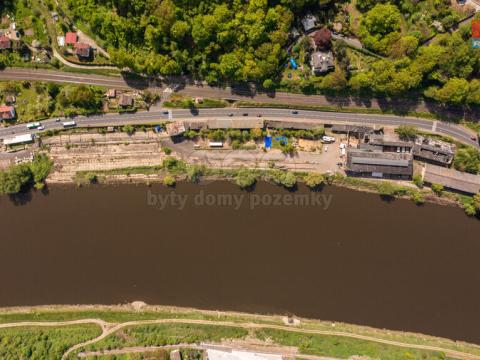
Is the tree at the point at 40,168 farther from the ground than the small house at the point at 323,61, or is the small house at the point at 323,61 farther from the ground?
the small house at the point at 323,61

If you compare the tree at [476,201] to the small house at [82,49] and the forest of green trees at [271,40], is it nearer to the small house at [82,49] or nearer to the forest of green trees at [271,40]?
the forest of green trees at [271,40]

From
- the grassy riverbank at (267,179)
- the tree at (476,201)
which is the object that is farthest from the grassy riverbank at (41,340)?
the tree at (476,201)

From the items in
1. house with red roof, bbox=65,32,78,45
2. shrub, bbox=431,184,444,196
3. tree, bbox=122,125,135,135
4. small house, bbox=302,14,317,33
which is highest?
small house, bbox=302,14,317,33

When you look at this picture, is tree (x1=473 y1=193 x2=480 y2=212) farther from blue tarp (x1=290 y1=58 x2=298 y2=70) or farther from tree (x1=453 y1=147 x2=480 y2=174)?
blue tarp (x1=290 y1=58 x2=298 y2=70)

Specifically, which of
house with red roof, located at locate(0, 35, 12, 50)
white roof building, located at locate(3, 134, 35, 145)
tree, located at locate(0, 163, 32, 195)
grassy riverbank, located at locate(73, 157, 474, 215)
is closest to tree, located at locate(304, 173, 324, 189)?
grassy riverbank, located at locate(73, 157, 474, 215)

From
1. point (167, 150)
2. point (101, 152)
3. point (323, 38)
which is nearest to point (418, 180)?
point (323, 38)

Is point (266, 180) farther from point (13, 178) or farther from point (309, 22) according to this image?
point (13, 178)
